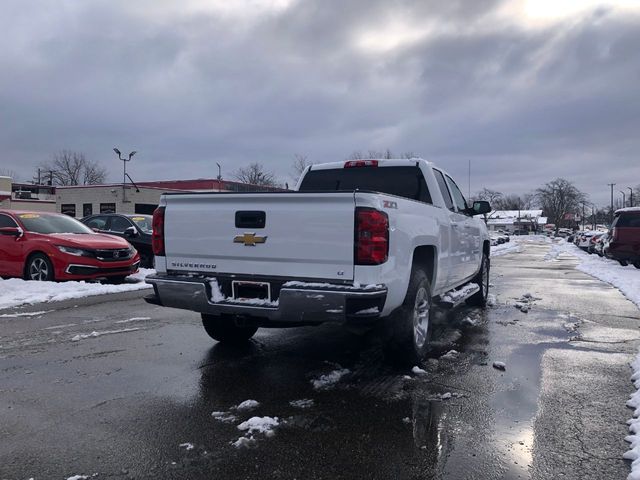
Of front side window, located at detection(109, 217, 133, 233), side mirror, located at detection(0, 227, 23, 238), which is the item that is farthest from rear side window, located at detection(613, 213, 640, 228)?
side mirror, located at detection(0, 227, 23, 238)

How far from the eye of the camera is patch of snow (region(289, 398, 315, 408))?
3.96 meters

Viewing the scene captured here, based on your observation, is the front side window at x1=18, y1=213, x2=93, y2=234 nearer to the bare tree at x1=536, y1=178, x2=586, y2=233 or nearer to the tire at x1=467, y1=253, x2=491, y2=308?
the tire at x1=467, y1=253, x2=491, y2=308

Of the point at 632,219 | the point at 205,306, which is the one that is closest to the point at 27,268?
the point at 205,306

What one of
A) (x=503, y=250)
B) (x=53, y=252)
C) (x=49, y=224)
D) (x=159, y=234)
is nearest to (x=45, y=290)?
(x=53, y=252)

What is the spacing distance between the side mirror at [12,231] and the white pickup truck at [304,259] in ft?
22.3

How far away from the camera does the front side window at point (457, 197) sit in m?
7.16

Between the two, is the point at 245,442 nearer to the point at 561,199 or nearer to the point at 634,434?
the point at 634,434

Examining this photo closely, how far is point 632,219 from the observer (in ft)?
58.4

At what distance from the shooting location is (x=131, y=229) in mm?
13727

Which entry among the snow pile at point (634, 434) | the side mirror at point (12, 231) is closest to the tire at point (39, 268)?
the side mirror at point (12, 231)

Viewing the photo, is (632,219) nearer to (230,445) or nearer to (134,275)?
(134,275)

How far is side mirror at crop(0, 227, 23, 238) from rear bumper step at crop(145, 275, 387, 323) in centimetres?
729

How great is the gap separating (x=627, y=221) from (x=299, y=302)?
1739 centimetres

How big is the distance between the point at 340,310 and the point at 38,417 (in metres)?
2.33
